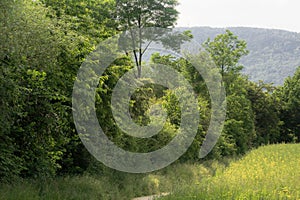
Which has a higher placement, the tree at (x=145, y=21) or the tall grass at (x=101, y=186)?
the tree at (x=145, y=21)

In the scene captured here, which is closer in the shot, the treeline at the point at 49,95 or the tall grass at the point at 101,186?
the treeline at the point at 49,95

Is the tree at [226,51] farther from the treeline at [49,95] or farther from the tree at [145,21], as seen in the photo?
the treeline at [49,95]

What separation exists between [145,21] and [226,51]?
18431mm

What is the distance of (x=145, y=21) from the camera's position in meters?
35.6

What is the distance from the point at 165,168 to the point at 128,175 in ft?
13.5

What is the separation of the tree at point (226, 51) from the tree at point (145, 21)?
15.6m

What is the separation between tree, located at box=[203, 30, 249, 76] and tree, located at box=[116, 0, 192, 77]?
15565 mm

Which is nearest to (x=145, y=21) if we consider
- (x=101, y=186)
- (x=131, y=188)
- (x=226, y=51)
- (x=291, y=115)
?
(x=226, y=51)

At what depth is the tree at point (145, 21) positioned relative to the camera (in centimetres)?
3475

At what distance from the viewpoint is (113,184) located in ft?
56.6

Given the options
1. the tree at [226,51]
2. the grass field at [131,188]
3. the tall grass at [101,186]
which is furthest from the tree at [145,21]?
the grass field at [131,188]

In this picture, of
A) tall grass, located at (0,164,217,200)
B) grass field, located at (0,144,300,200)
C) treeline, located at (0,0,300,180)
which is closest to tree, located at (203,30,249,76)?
treeline, located at (0,0,300,180)

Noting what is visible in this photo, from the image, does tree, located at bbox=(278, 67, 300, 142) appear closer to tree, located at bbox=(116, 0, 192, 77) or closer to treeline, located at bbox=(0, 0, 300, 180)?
tree, located at bbox=(116, 0, 192, 77)

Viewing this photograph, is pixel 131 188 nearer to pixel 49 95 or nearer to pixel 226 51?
pixel 49 95
